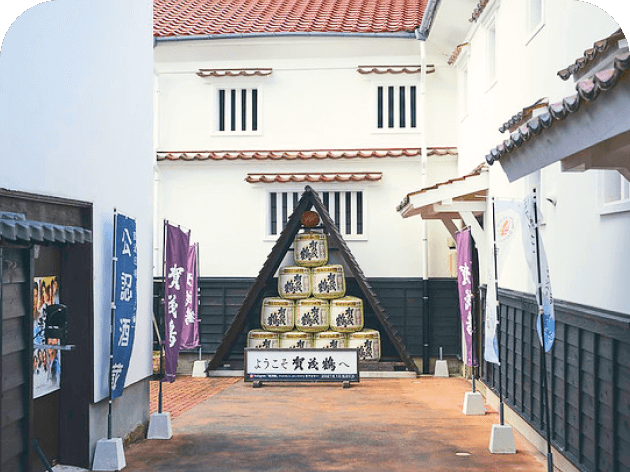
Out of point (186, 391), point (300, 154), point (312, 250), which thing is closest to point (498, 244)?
point (186, 391)

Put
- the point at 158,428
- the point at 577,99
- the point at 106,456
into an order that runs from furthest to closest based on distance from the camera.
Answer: the point at 158,428
the point at 106,456
the point at 577,99

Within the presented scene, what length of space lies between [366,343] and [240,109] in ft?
20.7

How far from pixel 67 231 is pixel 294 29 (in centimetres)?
1423

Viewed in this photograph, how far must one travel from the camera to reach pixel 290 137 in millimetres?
20188

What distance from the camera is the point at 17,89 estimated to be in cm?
772

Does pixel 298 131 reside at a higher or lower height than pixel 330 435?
higher

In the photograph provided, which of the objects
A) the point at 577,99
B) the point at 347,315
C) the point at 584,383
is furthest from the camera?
the point at 347,315

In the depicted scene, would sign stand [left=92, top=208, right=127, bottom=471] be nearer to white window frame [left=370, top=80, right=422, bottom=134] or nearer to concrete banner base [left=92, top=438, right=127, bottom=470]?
concrete banner base [left=92, top=438, right=127, bottom=470]

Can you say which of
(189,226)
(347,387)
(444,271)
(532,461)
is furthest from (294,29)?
(532,461)

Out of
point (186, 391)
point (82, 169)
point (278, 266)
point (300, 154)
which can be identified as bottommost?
point (186, 391)

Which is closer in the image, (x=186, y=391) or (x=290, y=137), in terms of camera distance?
(x=186, y=391)

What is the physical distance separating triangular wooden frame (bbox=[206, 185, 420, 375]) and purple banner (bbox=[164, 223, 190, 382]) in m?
5.63

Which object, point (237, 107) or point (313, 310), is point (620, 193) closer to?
point (313, 310)

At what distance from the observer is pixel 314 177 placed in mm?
19719
